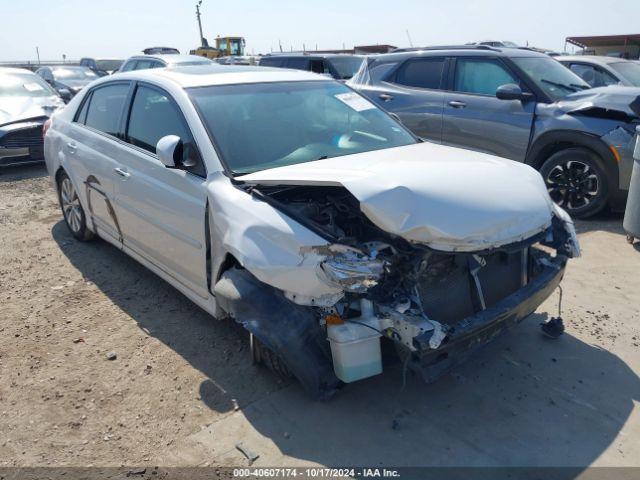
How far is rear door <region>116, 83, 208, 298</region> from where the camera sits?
131 inches

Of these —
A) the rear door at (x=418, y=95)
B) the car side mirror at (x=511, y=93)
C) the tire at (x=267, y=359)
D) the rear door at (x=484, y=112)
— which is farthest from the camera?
the rear door at (x=418, y=95)

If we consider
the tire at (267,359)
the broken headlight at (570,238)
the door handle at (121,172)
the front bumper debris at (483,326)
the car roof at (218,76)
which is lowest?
the tire at (267,359)

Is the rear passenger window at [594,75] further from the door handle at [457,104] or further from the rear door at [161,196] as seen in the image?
the rear door at [161,196]

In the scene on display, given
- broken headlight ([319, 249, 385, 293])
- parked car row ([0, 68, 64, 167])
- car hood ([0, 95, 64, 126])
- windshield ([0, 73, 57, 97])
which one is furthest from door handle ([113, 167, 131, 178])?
windshield ([0, 73, 57, 97])

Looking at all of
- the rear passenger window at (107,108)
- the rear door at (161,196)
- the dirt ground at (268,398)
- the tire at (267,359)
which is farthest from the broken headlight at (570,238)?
the rear passenger window at (107,108)

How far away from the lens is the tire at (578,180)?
5766 millimetres

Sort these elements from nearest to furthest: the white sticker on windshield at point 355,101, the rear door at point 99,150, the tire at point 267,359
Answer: the tire at point 267,359 < the white sticker on windshield at point 355,101 < the rear door at point 99,150

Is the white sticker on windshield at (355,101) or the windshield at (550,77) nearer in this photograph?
the white sticker on windshield at (355,101)

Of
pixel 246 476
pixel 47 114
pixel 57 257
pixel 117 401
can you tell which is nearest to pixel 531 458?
pixel 246 476

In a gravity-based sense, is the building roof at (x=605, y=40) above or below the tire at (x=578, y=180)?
above

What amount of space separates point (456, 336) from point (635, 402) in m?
1.26

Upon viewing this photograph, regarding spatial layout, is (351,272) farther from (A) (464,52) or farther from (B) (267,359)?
(A) (464,52)

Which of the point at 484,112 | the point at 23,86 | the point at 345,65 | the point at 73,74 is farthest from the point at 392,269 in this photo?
the point at 73,74

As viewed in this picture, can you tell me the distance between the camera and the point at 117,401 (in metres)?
3.07
